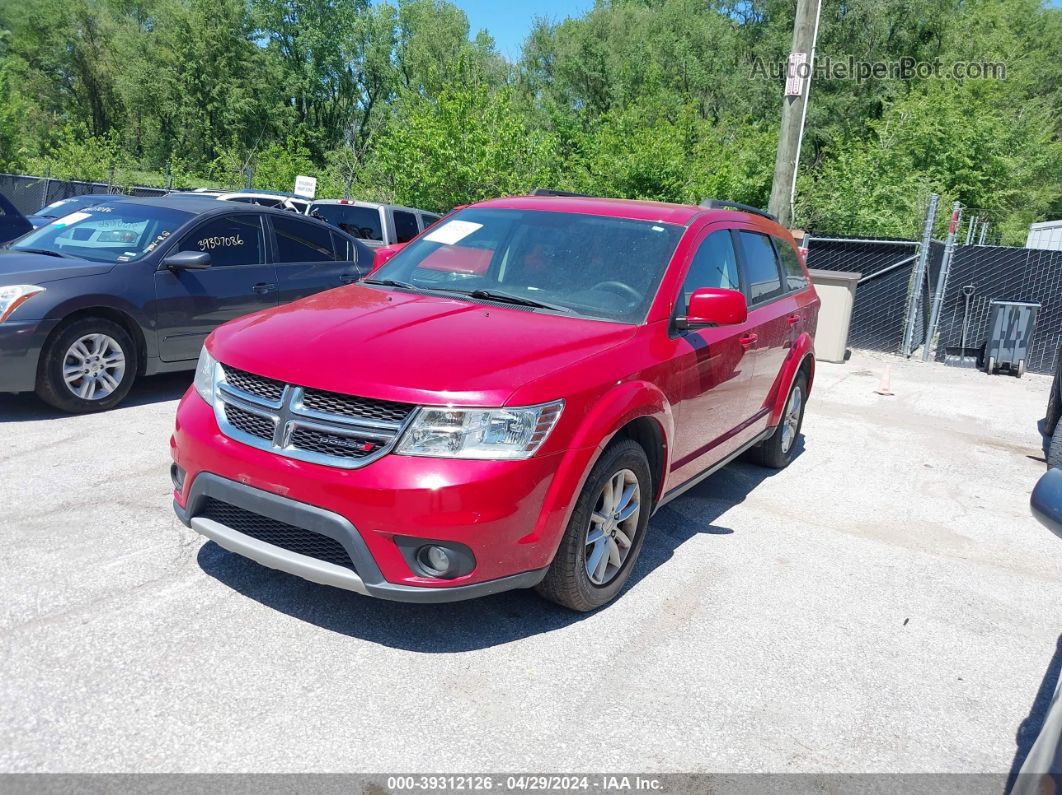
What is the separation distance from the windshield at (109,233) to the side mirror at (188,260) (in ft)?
0.71

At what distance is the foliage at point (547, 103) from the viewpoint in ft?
63.3

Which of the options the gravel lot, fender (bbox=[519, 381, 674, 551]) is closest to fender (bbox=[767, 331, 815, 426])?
the gravel lot

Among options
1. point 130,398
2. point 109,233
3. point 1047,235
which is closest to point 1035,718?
point 130,398

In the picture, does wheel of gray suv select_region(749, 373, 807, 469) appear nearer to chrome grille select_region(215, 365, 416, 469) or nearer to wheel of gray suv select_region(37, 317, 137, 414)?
chrome grille select_region(215, 365, 416, 469)

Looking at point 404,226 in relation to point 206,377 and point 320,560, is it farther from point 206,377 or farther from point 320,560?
point 320,560

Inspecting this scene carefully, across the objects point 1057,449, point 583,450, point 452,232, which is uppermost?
point 452,232

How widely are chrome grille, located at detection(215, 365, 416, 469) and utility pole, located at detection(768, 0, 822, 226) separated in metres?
9.59

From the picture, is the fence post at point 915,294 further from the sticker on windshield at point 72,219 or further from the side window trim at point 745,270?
the sticker on windshield at point 72,219

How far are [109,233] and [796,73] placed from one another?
29.2 ft

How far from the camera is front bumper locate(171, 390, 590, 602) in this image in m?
3.05

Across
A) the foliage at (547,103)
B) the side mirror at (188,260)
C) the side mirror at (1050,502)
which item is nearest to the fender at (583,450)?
the side mirror at (1050,502)

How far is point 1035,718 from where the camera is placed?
3293 millimetres

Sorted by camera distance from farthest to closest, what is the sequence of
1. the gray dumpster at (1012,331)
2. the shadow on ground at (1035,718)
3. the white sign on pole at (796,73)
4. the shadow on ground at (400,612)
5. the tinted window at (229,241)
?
the gray dumpster at (1012,331) → the white sign on pole at (796,73) → the tinted window at (229,241) → the shadow on ground at (400,612) → the shadow on ground at (1035,718)

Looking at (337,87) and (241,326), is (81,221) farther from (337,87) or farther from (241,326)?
(337,87)
